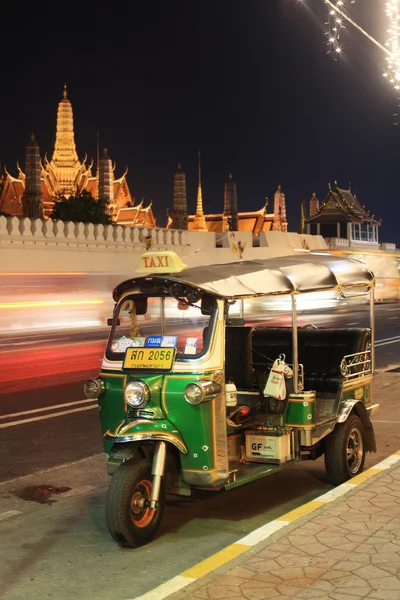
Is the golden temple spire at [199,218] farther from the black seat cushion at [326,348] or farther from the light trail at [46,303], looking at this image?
the black seat cushion at [326,348]

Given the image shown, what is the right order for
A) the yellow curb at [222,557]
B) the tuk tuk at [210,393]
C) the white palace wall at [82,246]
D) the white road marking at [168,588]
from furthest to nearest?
1. the white palace wall at [82,246]
2. the tuk tuk at [210,393]
3. the yellow curb at [222,557]
4. the white road marking at [168,588]

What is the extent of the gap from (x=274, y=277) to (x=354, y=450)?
1.76 m

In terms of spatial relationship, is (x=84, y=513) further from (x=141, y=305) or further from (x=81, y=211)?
(x=81, y=211)

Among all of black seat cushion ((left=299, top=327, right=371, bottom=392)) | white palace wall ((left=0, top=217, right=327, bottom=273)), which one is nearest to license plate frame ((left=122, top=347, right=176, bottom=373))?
black seat cushion ((left=299, top=327, right=371, bottom=392))

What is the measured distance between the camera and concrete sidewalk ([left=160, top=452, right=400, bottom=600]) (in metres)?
4.38

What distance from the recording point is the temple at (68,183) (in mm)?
62906

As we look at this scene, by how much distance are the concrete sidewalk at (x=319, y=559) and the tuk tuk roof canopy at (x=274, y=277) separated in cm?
168

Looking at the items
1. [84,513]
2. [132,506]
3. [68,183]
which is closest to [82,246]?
[68,183]

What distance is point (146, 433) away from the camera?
5.66m

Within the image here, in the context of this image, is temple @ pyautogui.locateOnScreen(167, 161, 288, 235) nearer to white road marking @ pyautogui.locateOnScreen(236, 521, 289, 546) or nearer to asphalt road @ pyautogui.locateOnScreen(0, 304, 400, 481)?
asphalt road @ pyautogui.locateOnScreen(0, 304, 400, 481)

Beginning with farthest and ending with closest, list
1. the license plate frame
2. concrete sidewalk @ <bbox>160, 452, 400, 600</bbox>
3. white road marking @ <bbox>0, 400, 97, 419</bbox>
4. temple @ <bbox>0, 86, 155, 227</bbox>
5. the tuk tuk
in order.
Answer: temple @ <bbox>0, 86, 155, 227</bbox>
white road marking @ <bbox>0, 400, 97, 419</bbox>
the license plate frame
the tuk tuk
concrete sidewalk @ <bbox>160, 452, 400, 600</bbox>

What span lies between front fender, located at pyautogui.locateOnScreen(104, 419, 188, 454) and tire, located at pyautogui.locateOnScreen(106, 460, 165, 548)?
0.19 m

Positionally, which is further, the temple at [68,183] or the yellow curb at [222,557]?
the temple at [68,183]

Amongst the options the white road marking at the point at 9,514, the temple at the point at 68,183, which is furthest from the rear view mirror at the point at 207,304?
Answer: the temple at the point at 68,183
